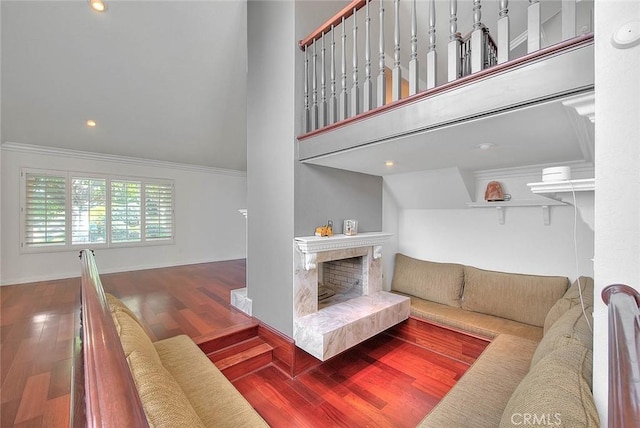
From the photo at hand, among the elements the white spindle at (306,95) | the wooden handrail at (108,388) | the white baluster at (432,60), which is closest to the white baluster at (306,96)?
the white spindle at (306,95)

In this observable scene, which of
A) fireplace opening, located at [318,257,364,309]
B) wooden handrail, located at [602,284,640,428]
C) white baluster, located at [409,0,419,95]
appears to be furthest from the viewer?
fireplace opening, located at [318,257,364,309]

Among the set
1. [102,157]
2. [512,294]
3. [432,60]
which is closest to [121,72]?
[102,157]

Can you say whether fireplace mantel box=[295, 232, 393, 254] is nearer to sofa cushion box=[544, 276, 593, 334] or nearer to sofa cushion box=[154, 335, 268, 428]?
sofa cushion box=[154, 335, 268, 428]

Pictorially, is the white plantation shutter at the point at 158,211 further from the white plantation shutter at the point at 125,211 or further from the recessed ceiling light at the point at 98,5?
the recessed ceiling light at the point at 98,5

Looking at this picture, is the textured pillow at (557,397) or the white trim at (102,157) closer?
the textured pillow at (557,397)

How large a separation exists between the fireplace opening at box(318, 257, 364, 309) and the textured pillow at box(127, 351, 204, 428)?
5.76 ft

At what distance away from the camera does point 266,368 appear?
2.32 meters

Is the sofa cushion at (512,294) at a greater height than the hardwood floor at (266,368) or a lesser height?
greater

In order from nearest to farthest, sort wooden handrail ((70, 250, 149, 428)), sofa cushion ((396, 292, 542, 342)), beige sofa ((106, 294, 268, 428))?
wooden handrail ((70, 250, 149, 428))
beige sofa ((106, 294, 268, 428))
sofa cushion ((396, 292, 542, 342))

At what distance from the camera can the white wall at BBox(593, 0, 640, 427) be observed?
0.75m

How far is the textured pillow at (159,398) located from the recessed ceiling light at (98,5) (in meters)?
3.23

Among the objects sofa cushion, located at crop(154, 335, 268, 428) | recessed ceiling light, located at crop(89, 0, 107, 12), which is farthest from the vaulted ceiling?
sofa cushion, located at crop(154, 335, 268, 428)

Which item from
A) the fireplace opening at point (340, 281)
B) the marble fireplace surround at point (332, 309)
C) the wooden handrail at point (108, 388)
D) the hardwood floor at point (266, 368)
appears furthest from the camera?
the fireplace opening at point (340, 281)

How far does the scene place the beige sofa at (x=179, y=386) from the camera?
0.88 metres
